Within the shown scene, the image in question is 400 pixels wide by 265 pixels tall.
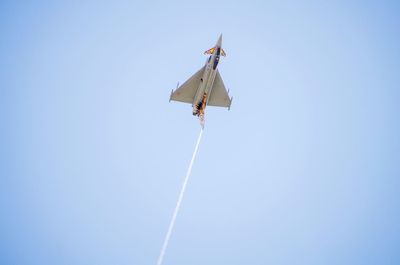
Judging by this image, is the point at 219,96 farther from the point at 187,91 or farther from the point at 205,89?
the point at 205,89

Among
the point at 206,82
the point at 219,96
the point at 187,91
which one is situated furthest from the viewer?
the point at 219,96

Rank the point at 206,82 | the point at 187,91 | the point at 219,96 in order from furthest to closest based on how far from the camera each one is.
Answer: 1. the point at 219,96
2. the point at 187,91
3. the point at 206,82

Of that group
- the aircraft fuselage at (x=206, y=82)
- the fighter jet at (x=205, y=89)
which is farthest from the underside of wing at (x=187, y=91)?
the aircraft fuselage at (x=206, y=82)

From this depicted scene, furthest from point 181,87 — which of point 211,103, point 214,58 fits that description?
point 214,58

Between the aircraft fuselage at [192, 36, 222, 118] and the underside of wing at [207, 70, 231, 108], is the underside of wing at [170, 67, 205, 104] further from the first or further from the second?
the underside of wing at [207, 70, 231, 108]

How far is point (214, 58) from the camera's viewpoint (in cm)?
3428

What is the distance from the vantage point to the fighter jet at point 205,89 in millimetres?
34500

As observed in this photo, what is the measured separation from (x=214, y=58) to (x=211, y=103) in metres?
8.07

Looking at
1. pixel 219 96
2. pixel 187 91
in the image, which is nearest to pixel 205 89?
pixel 187 91

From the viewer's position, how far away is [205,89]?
36.4 m

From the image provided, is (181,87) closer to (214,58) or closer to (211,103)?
(211,103)

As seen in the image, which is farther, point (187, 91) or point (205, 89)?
point (187, 91)

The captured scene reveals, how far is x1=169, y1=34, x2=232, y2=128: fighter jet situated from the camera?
34500 millimetres

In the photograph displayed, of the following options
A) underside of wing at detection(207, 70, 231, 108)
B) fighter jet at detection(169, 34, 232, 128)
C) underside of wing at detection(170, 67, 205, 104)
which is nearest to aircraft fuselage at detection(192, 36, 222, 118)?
fighter jet at detection(169, 34, 232, 128)
